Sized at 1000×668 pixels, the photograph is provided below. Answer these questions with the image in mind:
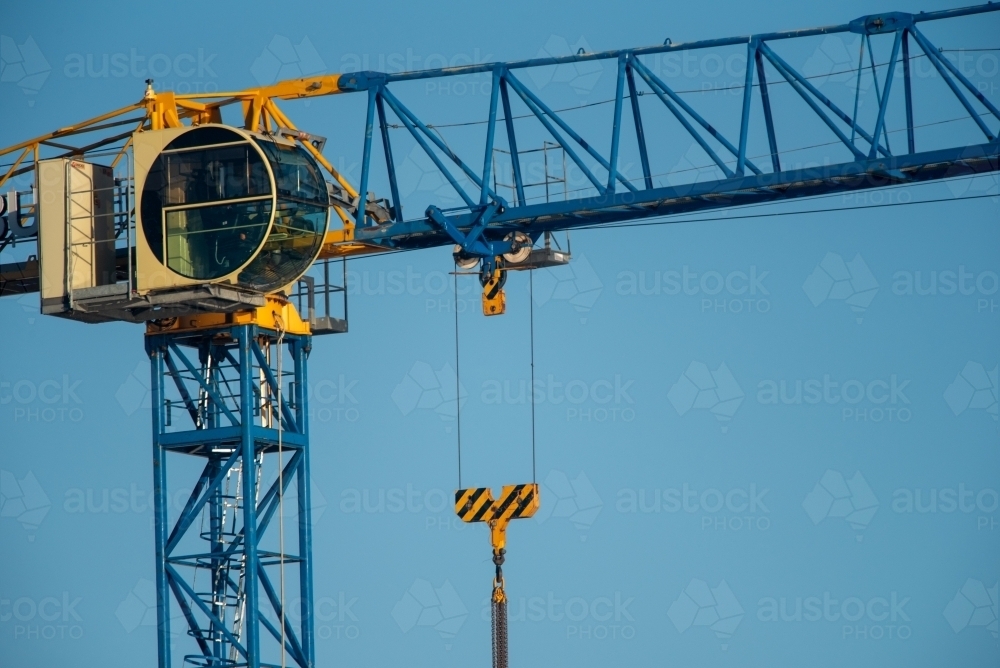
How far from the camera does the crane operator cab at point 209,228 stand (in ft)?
207

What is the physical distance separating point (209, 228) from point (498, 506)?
9.35m

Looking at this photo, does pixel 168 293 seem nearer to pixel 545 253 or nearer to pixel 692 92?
pixel 545 253

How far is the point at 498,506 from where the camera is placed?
205 feet

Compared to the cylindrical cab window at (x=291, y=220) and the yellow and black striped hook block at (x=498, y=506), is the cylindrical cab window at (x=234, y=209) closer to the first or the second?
the cylindrical cab window at (x=291, y=220)

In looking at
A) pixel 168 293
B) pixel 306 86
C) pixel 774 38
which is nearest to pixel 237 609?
pixel 168 293

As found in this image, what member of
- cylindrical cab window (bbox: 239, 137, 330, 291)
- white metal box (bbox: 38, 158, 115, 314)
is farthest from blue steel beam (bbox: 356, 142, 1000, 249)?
white metal box (bbox: 38, 158, 115, 314)

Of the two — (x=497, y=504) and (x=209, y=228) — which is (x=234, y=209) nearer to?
(x=209, y=228)

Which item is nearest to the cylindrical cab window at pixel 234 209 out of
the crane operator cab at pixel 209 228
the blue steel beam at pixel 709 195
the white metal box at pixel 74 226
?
the crane operator cab at pixel 209 228

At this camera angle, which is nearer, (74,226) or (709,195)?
(709,195)

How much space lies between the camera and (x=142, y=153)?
64.6 metres

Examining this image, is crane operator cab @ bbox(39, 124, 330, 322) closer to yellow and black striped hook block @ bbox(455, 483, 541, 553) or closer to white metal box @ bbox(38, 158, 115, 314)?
white metal box @ bbox(38, 158, 115, 314)

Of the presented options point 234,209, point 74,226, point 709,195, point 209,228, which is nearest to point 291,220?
point 234,209

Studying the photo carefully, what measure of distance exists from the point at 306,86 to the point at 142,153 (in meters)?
5.51

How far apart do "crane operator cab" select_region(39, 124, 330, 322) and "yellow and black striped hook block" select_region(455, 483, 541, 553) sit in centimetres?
683
